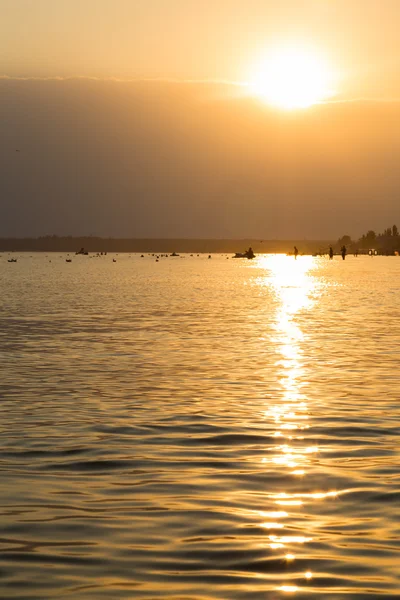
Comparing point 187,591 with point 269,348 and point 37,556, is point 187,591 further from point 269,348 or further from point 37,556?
point 269,348

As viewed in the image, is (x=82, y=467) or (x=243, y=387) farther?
(x=243, y=387)

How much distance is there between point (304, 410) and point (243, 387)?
368 centimetres

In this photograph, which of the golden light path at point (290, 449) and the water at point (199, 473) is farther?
the golden light path at point (290, 449)

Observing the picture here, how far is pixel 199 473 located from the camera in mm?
15672

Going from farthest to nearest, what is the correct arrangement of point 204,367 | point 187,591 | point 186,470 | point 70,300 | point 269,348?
point 70,300 → point 269,348 → point 204,367 → point 186,470 → point 187,591

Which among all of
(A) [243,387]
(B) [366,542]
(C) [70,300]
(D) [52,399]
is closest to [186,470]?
(B) [366,542]

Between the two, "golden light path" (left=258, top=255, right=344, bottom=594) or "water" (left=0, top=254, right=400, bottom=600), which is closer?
"water" (left=0, top=254, right=400, bottom=600)

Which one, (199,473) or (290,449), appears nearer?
(199,473)

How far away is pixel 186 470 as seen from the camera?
1591cm

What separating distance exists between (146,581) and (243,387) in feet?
50.7

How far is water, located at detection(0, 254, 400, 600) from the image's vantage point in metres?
10.7

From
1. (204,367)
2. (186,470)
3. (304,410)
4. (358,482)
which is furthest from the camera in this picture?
(204,367)

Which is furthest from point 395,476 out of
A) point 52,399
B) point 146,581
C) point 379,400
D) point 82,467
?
point 52,399

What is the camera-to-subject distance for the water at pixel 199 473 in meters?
10.7
